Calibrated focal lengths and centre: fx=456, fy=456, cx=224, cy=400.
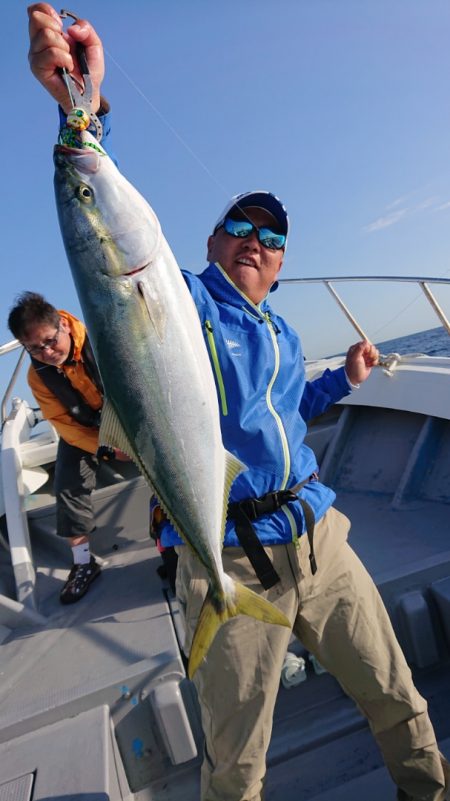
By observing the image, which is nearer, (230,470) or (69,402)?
(230,470)

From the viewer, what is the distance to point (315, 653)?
5.85 feet

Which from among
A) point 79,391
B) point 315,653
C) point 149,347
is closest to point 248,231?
point 149,347

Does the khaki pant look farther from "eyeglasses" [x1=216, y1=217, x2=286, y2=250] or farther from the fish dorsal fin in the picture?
"eyeglasses" [x1=216, y1=217, x2=286, y2=250]

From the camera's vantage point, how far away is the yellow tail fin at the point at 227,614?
154 centimetres

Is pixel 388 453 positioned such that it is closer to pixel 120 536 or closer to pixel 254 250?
pixel 120 536

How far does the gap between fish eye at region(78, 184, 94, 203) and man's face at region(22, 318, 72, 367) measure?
5.59ft

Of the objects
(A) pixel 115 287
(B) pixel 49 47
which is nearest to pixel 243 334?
(A) pixel 115 287

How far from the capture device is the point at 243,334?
1762 millimetres

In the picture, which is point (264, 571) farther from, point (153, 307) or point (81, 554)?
point (81, 554)

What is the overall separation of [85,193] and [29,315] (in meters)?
1.72

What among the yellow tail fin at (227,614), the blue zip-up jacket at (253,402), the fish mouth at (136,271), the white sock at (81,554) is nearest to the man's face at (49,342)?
the white sock at (81,554)

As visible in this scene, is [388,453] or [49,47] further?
[388,453]

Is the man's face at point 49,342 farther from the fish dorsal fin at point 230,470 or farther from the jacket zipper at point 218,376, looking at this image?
the fish dorsal fin at point 230,470

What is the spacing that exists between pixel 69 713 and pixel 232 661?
1.06 meters
